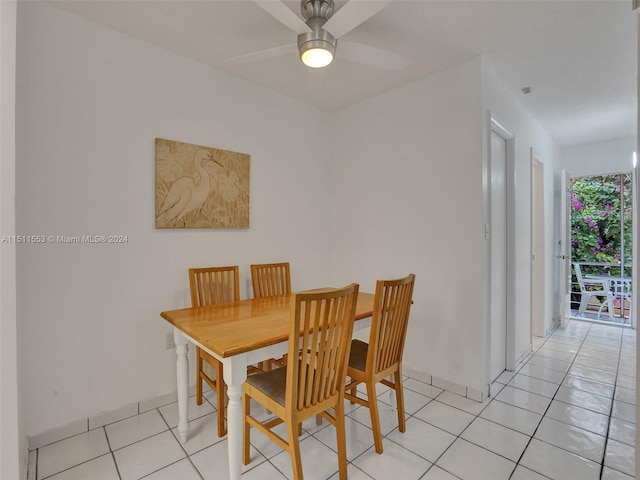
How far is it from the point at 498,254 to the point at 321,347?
199 cm

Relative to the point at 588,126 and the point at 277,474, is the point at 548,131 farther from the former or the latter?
the point at 277,474

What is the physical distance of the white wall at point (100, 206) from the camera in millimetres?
1805

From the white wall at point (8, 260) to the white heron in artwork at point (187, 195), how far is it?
970mm

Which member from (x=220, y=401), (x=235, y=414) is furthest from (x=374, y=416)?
(x=220, y=401)

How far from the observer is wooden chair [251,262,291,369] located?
8.45 feet

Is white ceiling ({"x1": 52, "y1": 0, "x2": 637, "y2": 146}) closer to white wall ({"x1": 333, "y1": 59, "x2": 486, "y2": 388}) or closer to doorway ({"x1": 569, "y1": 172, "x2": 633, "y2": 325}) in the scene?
white wall ({"x1": 333, "y1": 59, "x2": 486, "y2": 388})

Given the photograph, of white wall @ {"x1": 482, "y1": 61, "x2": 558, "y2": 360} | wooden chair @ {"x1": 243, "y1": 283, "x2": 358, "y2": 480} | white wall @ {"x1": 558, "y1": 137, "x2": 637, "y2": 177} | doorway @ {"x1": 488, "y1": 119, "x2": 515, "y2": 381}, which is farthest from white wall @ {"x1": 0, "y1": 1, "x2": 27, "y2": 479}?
white wall @ {"x1": 558, "y1": 137, "x2": 637, "y2": 177}

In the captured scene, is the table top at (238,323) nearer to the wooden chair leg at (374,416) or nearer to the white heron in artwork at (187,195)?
the wooden chair leg at (374,416)

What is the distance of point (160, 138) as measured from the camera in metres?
2.25

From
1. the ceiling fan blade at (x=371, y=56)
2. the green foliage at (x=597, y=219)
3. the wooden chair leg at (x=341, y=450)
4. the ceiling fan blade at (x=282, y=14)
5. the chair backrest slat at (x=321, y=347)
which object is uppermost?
the ceiling fan blade at (x=371, y=56)

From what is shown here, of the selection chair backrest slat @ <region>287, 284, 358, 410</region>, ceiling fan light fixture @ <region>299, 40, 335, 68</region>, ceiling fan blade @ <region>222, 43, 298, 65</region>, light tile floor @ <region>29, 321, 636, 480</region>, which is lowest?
light tile floor @ <region>29, 321, 636, 480</region>

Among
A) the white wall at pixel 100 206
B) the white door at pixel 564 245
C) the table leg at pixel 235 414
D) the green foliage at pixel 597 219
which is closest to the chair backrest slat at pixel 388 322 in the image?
the table leg at pixel 235 414

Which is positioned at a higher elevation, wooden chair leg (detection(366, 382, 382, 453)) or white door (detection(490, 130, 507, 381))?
white door (detection(490, 130, 507, 381))

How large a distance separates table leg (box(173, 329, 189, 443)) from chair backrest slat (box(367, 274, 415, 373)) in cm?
103
